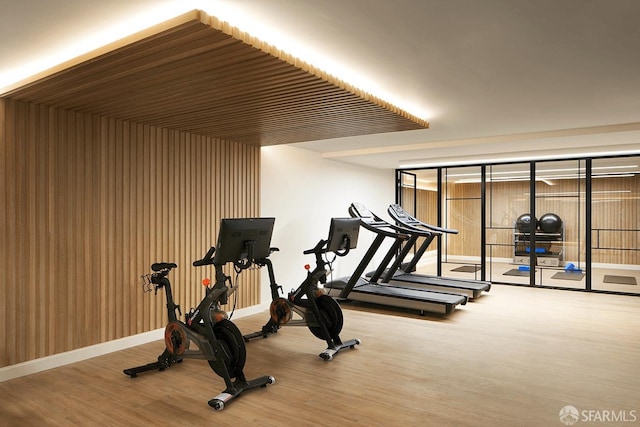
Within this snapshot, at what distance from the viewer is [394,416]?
10.2 ft

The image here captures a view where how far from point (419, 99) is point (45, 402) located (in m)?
4.30

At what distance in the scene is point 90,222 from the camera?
→ 14.6 ft

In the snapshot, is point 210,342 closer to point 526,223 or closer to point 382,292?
point 382,292

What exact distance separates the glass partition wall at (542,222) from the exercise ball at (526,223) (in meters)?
0.02

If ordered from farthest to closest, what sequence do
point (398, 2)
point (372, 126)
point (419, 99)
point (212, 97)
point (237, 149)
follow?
point (237, 149), point (372, 126), point (419, 99), point (212, 97), point (398, 2)

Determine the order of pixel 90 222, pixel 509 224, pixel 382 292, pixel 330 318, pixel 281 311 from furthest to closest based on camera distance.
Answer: pixel 509 224 < pixel 382 292 < pixel 281 311 < pixel 330 318 < pixel 90 222

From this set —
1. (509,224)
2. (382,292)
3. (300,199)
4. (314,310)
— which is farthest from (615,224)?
(314,310)

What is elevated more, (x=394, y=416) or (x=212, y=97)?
(x=212, y=97)

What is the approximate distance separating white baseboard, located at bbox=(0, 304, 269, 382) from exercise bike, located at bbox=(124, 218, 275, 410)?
0.78 metres

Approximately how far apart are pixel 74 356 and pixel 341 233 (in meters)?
2.98

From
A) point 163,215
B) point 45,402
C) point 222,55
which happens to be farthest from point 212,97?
point 45,402

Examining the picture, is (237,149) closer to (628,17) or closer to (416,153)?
(416,153)

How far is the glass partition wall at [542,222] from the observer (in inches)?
306

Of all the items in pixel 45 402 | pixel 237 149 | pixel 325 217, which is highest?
pixel 237 149
